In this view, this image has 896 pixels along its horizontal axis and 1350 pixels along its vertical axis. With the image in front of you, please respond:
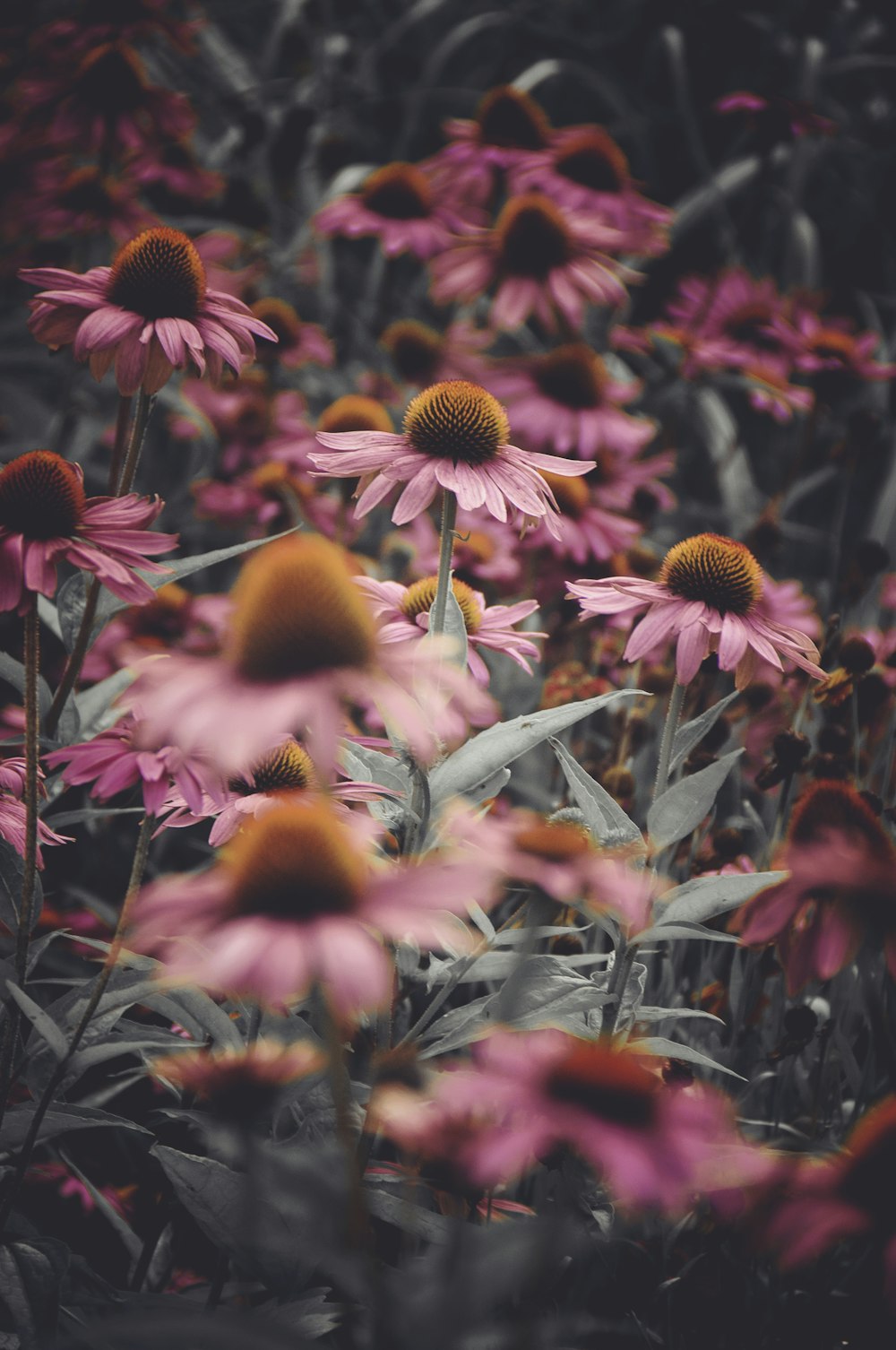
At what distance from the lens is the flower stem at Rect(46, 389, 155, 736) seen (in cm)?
95

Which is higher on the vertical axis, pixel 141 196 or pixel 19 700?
pixel 141 196

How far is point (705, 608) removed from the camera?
878 millimetres

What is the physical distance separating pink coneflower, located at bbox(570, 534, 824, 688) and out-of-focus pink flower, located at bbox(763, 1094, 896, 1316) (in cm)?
38

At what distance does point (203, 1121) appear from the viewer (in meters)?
0.77

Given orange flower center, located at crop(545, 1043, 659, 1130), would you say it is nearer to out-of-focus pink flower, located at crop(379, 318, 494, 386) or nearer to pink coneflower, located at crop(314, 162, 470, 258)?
out-of-focus pink flower, located at crop(379, 318, 494, 386)

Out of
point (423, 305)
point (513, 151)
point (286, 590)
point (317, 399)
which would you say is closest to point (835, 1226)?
point (286, 590)

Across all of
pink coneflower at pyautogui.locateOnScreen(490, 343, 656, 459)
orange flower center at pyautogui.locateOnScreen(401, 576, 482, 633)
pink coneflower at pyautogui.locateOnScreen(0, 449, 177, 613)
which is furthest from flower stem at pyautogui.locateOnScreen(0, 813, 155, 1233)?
pink coneflower at pyautogui.locateOnScreen(490, 343, 656, 459)

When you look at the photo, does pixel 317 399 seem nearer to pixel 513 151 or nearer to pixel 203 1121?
pixel 513 151

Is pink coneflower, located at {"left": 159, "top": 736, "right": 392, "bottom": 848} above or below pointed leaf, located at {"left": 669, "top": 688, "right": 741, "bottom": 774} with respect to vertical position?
below

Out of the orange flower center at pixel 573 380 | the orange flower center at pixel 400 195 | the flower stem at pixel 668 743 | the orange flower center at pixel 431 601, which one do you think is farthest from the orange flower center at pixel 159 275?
the orange flower center at pixel 400 195

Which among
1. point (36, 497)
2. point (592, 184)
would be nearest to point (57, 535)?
point (36, 497)

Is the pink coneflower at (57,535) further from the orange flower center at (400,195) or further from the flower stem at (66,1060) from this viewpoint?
the orange flower center at (400,195)

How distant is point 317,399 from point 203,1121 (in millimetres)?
2247

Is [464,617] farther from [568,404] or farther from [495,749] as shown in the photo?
[568,404]
